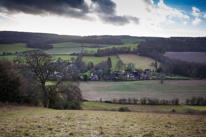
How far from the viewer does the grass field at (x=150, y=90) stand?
43.6 m

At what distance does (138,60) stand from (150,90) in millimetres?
44600

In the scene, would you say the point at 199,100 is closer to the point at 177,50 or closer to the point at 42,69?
the point at 42,69

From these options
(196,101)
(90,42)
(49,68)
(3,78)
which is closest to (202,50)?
(196,101)

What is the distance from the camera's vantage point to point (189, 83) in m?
53.3

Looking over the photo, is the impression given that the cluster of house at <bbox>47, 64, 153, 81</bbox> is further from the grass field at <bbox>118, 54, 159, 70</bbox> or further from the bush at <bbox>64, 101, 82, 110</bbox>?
the bush at <bbox>64, 101, 82, 110</bbox>

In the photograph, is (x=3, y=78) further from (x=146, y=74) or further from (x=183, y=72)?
(x=183, y=72)

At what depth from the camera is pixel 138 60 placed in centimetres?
9112

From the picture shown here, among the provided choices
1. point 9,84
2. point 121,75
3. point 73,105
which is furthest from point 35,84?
point 121,75

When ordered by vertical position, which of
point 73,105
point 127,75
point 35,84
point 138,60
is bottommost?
point 73,105

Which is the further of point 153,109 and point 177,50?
point 177,50

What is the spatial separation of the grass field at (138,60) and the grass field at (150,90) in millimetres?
24917

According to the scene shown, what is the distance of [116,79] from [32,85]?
48916mm

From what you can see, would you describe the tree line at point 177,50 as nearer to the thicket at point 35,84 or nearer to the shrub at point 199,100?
the shrub at point 199,100

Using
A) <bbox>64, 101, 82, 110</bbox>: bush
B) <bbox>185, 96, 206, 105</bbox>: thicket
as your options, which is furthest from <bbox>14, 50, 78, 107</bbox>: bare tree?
<bbox>185, 96, 206, 105</bbox>: thicket
